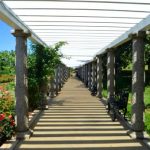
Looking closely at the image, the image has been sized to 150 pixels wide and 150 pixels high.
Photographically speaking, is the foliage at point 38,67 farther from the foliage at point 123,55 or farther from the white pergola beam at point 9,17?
the foliage at point 123,55

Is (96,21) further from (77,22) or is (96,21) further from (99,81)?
(99,81)

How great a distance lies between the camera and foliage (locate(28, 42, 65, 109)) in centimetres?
1502

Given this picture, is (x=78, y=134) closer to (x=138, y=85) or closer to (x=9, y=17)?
(x=138, y=85)

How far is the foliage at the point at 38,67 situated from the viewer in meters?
15.0

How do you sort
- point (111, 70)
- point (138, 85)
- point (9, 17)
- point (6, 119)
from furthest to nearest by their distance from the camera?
point (111, 70), point (138, 85), point (6, 119), point (9, 17)

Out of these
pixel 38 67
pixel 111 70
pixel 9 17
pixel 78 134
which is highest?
pixel 9 17

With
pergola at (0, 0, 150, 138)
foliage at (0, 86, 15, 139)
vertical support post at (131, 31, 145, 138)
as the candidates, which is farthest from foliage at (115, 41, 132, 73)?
vertical support post at (131, 31, 145, 138)

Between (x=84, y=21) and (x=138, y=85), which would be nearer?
(x=84, y=21)

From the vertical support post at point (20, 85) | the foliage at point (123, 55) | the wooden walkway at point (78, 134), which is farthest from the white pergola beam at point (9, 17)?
the foliage at point (123, 55)

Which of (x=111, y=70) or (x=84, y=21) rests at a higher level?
(x=84, y=21)

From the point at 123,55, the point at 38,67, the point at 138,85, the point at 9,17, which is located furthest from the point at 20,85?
the point at 123,55

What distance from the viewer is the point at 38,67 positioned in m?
15.4

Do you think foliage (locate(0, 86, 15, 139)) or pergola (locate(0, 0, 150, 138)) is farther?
foliage (locate(0, 86, 15, 139))

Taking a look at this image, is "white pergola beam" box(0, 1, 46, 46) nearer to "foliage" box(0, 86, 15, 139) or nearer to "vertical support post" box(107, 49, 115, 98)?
"foliage" box(0, 86, 15, 139)
